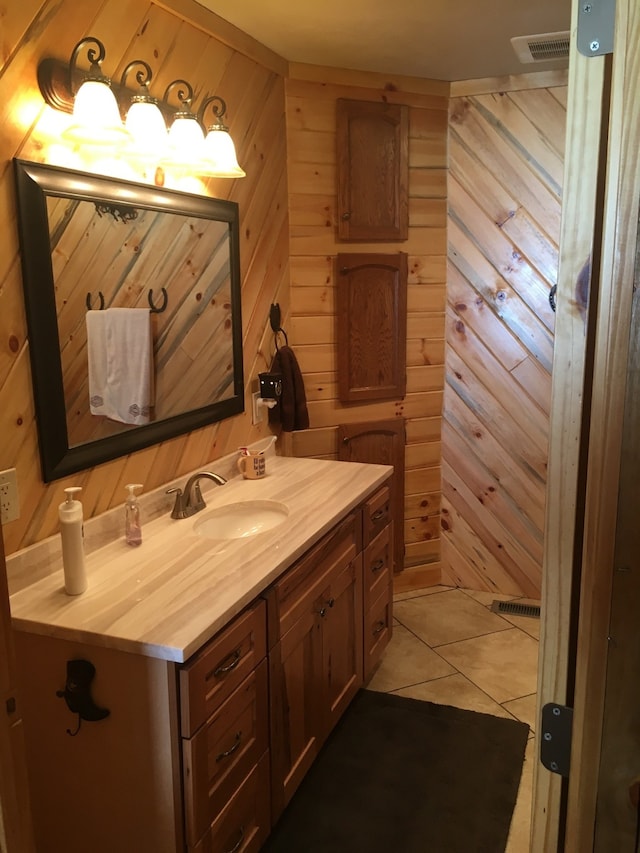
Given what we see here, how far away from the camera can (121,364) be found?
2.14 m

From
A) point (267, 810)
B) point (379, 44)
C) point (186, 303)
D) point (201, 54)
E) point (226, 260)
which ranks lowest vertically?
point (267, 810)

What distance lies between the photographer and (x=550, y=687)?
2.51ft

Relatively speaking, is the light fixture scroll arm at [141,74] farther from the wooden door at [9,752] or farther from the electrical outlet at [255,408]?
the wooden door at [9,752]

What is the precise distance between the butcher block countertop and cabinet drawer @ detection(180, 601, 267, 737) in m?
0.05

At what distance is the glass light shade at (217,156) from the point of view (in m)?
2.35

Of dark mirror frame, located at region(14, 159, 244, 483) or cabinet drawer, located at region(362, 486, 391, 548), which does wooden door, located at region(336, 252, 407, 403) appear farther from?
dark mirror frame, located at region(14, 159, 244, 483)

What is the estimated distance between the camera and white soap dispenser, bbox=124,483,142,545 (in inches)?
80.7

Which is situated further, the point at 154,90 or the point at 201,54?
the point at 201,54

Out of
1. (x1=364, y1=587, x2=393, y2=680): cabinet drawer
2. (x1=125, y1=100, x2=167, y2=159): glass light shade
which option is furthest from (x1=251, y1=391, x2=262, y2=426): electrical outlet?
(x1=125, y1=100, x2=167, y2=159): glass light shade

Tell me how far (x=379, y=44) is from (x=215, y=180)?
0.96m

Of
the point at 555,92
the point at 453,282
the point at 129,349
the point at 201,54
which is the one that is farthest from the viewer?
the point at 453,282

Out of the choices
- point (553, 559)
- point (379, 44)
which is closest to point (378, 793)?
point (553, 559)

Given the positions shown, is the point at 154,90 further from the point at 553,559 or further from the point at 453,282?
the point at 553,559

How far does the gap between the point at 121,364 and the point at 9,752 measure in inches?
54.1
